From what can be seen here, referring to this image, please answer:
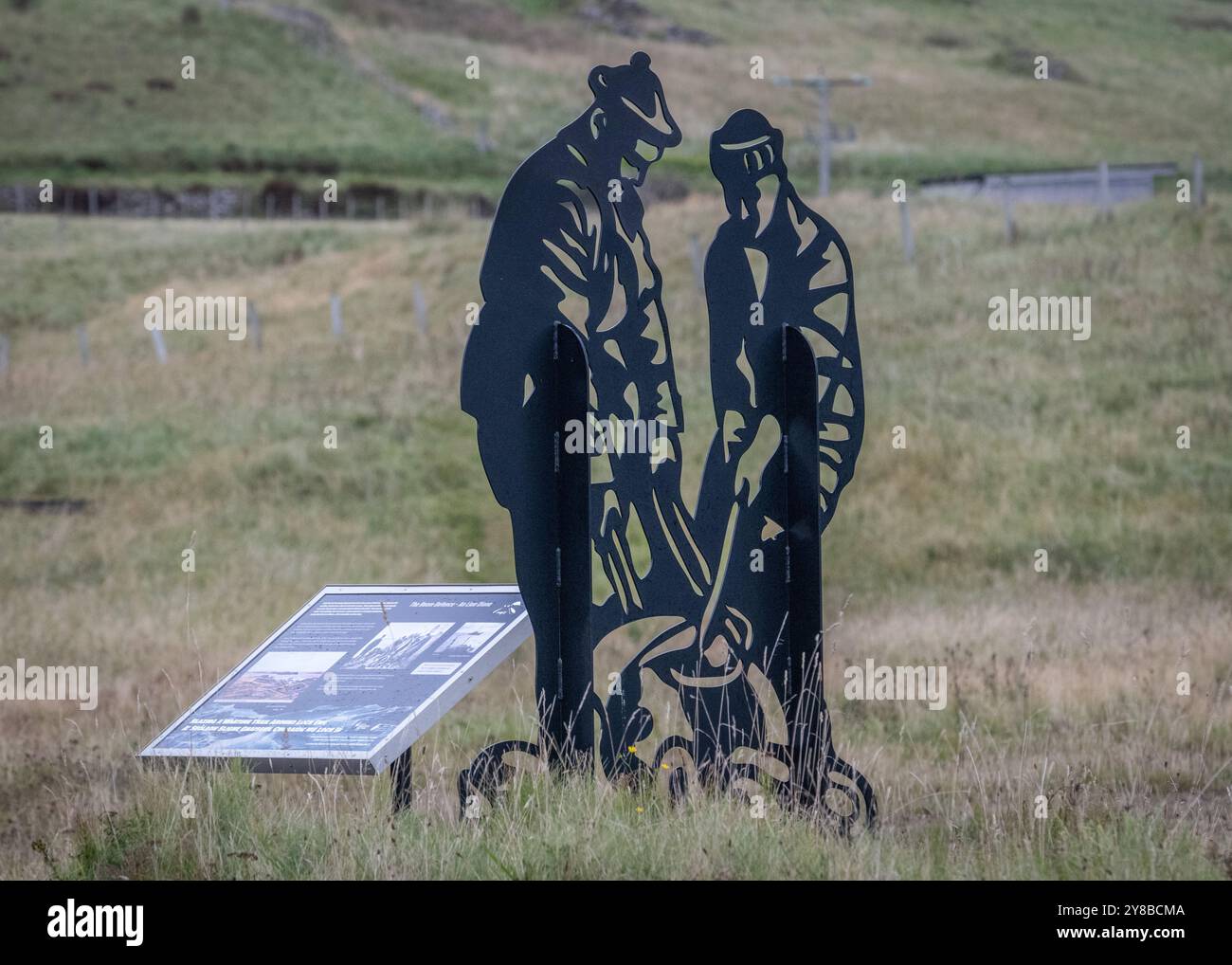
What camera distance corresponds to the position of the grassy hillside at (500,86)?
189ft

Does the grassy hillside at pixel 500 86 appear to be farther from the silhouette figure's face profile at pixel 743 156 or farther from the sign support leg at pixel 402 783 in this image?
the sign support leg at pixel 402 783

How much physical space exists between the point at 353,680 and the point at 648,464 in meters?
1.66

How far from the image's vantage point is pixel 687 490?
16.8 metres

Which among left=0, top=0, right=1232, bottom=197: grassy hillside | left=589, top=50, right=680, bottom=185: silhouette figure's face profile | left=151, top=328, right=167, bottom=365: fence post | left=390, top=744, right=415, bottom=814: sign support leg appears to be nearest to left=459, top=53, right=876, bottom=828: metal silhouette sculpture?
left=589, top=50, right=680, bottom=185: silhouette figure's face profile

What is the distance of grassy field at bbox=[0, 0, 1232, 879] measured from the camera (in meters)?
5.64

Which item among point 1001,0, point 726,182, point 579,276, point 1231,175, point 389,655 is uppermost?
point 1001,0

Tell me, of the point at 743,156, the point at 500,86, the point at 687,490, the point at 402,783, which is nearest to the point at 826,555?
the point at 687,490

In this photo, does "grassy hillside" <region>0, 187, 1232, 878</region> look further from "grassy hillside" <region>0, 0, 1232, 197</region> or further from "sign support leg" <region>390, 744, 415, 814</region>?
"grassy hillside" <region>0, 0, 1232, 197</region>

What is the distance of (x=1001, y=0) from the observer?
104812mm

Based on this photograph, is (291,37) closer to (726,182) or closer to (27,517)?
(27,517)

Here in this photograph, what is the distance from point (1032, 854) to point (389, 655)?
112 inches

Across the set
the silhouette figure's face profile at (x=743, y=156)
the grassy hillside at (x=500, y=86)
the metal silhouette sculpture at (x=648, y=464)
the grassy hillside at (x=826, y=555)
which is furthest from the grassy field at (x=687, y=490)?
the grassy hillside at (x=500, y=86)
